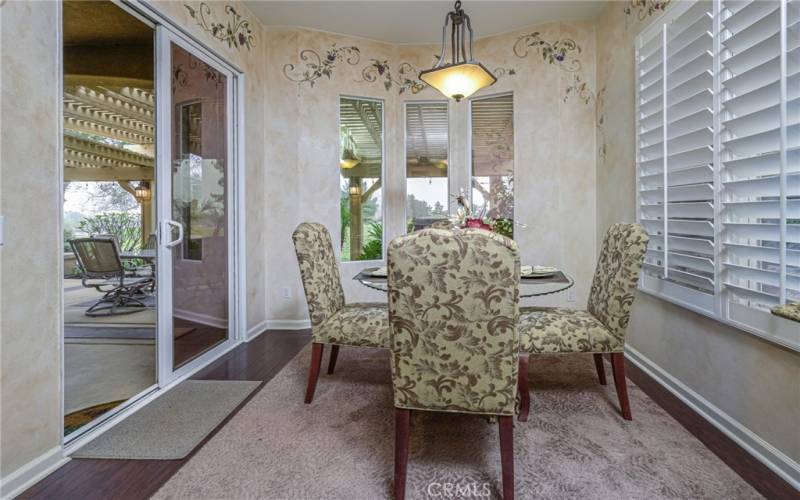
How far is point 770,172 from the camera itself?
5.46ft

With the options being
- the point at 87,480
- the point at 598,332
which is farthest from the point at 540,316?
the point at 87,480

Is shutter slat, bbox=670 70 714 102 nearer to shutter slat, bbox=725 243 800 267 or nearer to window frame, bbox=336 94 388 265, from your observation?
shutter slat, bbox=725 243 800 267

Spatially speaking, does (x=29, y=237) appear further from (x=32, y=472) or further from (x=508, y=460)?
(x=508, y=460)

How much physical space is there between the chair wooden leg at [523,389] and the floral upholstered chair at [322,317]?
2.30 feet

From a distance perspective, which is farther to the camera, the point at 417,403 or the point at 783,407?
the point at 783,407

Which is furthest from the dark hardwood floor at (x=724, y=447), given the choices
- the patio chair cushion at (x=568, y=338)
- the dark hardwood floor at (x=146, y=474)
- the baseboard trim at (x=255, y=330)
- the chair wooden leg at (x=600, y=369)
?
the baseboard trim at (x=255, y=330)

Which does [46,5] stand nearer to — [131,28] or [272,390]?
[131,28]

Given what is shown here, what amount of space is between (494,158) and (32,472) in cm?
395

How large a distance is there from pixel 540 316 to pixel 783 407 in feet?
3.37

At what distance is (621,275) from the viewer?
78.4 inches

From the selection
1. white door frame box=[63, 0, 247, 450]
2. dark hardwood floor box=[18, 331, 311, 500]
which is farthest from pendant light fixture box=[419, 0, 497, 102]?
dark hardwood floor box=[18, 331, 311, 500]

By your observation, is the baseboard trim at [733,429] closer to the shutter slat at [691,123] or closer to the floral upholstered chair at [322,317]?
the shutter slat at [691,123]

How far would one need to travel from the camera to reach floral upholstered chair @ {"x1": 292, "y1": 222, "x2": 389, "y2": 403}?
2.19m

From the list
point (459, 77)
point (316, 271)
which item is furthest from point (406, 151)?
point (316, 271)
